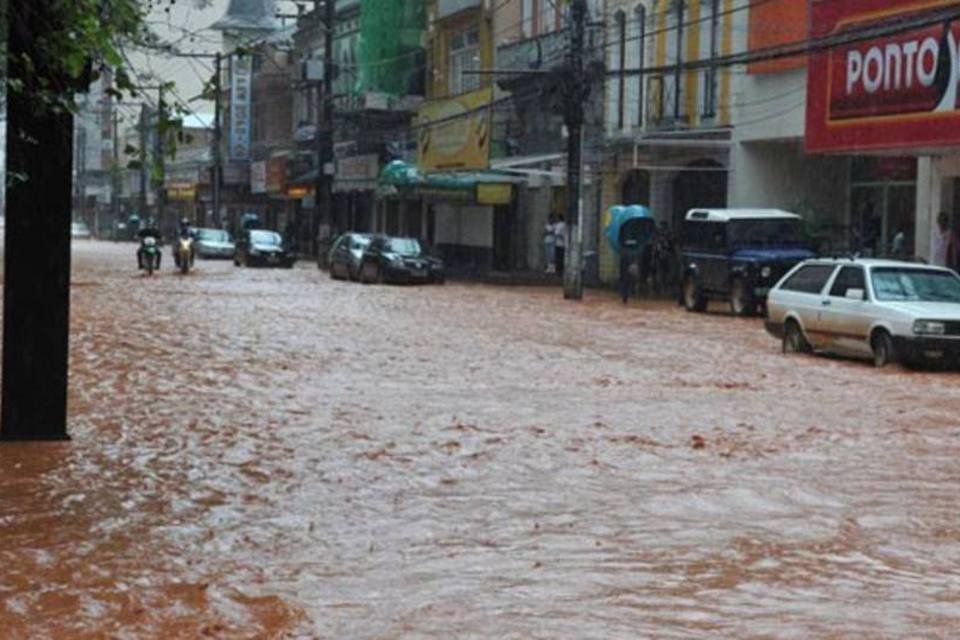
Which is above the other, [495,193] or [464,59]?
[464,59]

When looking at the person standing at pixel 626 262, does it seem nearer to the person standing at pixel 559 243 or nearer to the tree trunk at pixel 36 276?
the person standing at pixel 559 243

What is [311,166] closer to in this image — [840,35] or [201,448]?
[840,35]

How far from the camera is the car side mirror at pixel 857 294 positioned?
2087 centimetres

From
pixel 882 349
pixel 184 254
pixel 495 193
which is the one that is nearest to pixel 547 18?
pixel 495 193

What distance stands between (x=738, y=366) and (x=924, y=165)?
12.2 meters

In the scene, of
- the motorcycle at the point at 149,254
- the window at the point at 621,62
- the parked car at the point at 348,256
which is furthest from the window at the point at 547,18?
the motorcycle at the point at 149,254

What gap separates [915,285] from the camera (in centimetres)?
2127

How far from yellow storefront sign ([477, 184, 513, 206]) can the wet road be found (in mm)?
28834

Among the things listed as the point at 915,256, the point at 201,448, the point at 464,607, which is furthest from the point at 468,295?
the point at 464,607

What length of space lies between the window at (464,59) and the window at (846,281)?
3613 centimetres

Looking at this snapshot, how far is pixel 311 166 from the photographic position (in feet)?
242

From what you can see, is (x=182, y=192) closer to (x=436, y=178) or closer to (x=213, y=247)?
(x=213, y=247)

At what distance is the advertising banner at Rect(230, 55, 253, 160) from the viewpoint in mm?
84375

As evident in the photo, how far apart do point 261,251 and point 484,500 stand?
4636 cm
